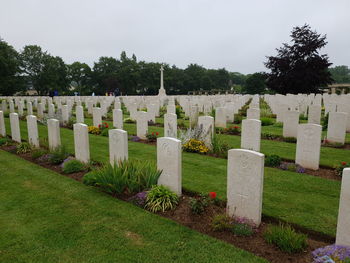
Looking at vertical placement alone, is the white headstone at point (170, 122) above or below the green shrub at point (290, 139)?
above

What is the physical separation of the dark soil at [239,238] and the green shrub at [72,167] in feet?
9.82

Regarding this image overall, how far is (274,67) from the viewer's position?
120 feet

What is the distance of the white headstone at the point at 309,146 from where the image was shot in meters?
6.19

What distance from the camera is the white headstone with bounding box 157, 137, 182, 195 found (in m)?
4.64

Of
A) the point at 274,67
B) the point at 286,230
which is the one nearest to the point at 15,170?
the point at 286,230

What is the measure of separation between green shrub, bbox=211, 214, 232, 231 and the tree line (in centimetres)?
3453

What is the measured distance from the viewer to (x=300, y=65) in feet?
114

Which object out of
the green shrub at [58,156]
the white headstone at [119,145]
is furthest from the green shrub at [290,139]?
the green shrub at [58,156]

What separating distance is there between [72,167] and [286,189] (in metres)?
4.82

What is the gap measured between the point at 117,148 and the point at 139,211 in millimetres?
1807

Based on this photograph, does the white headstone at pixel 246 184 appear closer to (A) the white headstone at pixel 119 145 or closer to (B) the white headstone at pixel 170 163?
(B) the white headstone at pixel 170 163

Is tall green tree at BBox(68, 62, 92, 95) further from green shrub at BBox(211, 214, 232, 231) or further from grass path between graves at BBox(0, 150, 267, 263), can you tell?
green shrub at BBox(211, 214, 232, 231)

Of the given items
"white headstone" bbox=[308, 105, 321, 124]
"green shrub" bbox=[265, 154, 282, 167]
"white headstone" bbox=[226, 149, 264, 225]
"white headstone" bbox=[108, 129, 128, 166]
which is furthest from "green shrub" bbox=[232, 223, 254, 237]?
"white headstone" bbox=[308, 105, 321, 124]

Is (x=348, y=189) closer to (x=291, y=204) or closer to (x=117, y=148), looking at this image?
(x=291, y=204)
